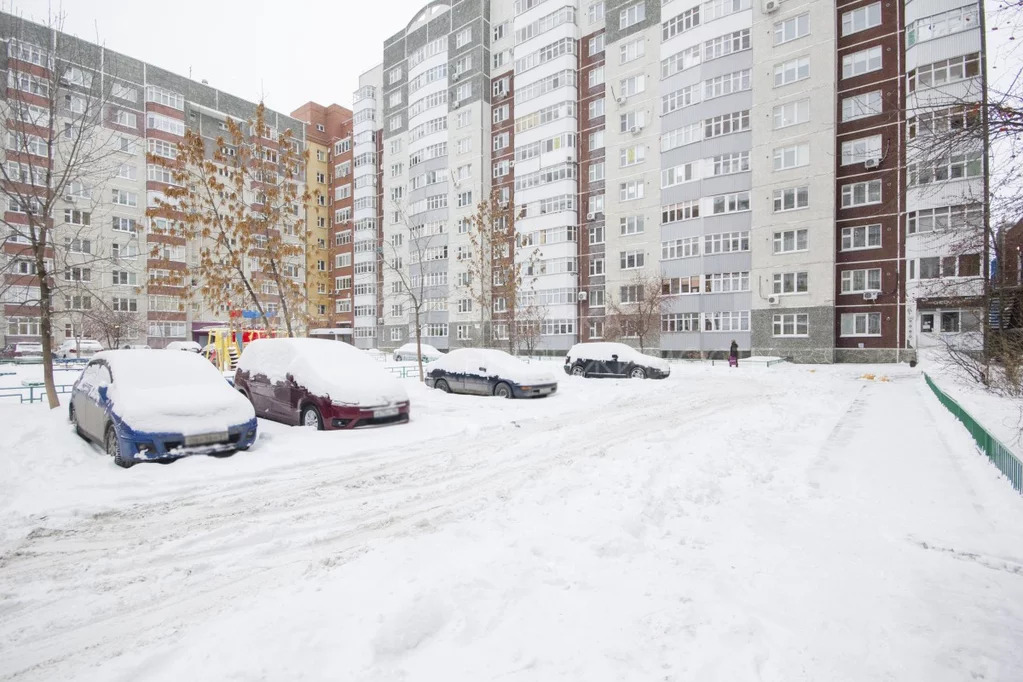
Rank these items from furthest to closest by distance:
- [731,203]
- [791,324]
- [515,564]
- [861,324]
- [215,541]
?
1. [731,203]
2. [791,324]
3. [861,324]
4. [215,541]
5. [515,564]

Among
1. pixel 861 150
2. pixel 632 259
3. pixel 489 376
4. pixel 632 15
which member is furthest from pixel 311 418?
pixel 632 15

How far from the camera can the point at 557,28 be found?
4419 cm

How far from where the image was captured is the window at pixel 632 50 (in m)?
40.1

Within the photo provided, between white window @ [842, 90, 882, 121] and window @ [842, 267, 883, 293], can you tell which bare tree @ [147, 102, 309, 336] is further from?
white window @ [842, 90, 882, 121]

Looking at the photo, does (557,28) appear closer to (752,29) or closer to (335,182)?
(752,29)

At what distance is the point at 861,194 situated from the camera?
104ft

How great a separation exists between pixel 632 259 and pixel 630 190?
5.57m

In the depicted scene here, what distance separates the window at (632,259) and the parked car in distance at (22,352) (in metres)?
42.8

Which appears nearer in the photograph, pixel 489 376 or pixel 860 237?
pixel 489 376

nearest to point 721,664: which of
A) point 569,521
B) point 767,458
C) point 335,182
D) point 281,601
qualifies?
point 569,521

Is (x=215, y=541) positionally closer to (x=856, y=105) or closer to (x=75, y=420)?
(x=75, y=420)

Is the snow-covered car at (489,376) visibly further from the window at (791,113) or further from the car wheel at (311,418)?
the window at (791,113)

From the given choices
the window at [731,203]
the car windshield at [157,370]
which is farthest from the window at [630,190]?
the car windshield at [157,370]

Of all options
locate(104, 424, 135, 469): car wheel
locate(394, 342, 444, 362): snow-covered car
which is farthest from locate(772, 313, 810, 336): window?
locate(104, 424, 135, 469): car wheel
